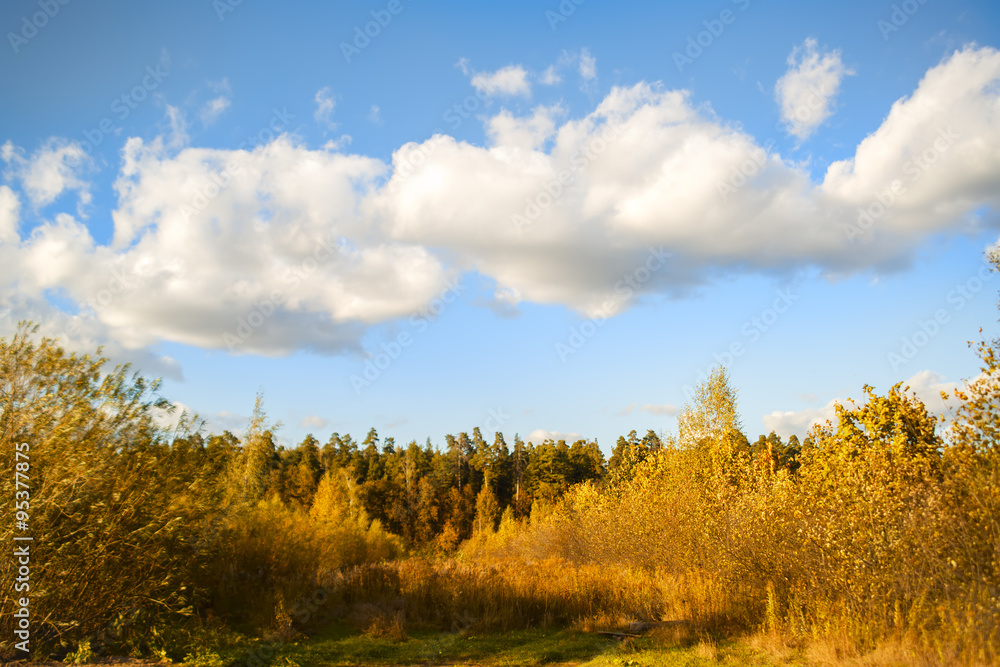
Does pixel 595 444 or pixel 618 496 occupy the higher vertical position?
pixel 595 444

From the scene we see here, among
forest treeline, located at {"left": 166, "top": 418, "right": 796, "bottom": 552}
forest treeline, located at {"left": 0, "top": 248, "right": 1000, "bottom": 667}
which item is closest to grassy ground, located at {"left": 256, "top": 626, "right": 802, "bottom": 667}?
forest treeline, located at {"left": 0, "top": 248, "right": 1000, "bottom": 667}

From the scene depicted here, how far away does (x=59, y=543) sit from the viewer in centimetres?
827

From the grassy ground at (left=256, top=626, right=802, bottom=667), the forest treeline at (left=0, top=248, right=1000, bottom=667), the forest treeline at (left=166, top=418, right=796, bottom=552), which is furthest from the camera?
the forest treeline at (left=166, top=418, right=796, bottom=552)

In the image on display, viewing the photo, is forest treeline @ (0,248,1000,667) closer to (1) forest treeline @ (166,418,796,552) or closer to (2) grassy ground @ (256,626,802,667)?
(2) grassy ground @ (256,626,802,667)

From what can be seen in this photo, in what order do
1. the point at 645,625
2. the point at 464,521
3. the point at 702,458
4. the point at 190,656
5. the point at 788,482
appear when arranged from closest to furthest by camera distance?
the point at 190,656 < the point at 788,482 < the point at 645,625 < the point at 702,458 < the point at 464,521

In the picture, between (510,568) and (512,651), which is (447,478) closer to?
(510,568)

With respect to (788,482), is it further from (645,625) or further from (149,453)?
(149,453)

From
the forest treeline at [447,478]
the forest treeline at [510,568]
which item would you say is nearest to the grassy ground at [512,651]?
the forest treeline at [510,568]

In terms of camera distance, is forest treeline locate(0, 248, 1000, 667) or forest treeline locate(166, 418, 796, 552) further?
forest treeline locate(166, 418, 796, 552)

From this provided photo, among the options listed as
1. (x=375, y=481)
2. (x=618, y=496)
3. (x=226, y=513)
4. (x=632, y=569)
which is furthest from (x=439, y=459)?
(x=226, y=513)

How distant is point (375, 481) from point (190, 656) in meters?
44.9

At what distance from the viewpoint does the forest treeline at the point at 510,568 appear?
7883 mm

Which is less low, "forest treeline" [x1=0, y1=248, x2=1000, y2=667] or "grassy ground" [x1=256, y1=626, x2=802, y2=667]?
"forest treeline" [x1=0, y1=248, x2=1000, y2=667]

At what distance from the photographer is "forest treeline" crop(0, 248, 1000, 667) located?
7.88m
